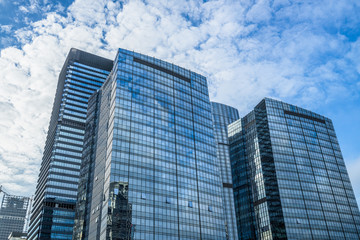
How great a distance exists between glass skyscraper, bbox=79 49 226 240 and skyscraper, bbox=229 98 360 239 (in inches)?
1443

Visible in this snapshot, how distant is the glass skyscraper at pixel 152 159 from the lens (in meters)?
88.8

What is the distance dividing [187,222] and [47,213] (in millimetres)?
98865

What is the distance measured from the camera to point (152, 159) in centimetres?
9862

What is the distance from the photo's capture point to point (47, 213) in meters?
167

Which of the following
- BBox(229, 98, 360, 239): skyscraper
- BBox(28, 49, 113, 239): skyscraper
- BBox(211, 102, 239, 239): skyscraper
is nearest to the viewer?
BBox(229, 98, 360, 239): skyscraper

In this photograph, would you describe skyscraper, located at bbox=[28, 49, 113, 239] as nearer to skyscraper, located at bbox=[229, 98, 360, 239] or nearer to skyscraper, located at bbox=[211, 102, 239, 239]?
skyscraper, located at bbox=[211, 102, 239, 239]

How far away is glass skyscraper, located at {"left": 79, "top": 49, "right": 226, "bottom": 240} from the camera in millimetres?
88750

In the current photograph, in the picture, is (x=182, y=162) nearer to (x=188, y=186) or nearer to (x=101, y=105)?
(x=188, y=186)

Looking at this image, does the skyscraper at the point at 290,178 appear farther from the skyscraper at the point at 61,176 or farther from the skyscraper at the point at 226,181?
the skyscraper at the point at 61,176

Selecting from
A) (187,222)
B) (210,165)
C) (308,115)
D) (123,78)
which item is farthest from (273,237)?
(123,78)

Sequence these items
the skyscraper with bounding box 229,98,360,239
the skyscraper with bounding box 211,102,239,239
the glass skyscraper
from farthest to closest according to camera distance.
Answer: the skyscraper with bounding box 211,102,239,239 → the skyscraper with bounding box 229,98,360,239 → the glass skyscraper

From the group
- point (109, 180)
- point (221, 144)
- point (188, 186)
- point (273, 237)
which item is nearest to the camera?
point (109, 180)

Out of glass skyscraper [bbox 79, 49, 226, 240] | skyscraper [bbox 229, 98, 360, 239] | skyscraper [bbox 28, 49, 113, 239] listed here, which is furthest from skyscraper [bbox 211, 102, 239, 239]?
skyscraper [bbox 28, 49, 113, 239]

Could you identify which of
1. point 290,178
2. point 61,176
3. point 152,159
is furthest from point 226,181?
point 61,176
